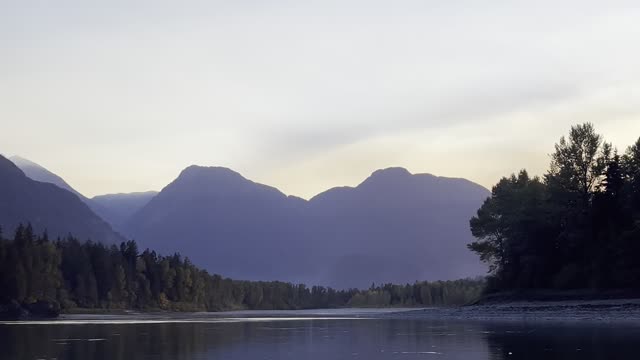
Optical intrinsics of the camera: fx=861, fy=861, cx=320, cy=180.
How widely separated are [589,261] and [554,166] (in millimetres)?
14330

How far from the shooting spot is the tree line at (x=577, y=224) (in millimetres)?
95062

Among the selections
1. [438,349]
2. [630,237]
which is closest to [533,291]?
[630,237]

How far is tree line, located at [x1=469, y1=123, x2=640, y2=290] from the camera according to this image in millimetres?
95062

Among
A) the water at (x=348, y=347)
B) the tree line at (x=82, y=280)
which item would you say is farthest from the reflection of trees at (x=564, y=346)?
the tree line at (x=82, y=280)

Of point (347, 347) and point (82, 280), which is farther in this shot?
point (82, 280)

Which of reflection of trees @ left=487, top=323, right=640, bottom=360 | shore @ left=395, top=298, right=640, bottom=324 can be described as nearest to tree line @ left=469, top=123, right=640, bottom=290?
shore @ left=395, top=298, right=640, bottom=324

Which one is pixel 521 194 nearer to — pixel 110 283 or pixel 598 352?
pixel 598 352

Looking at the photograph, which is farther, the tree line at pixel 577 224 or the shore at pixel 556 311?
the tree line at pixel 577 224

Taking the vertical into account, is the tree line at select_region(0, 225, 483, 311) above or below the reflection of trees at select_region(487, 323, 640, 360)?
above

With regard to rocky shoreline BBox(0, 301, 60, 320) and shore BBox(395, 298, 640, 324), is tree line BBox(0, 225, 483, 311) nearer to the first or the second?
rocky shoreline BBox(0, 301, 60, 320)

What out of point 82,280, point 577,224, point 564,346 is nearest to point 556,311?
point 577,224

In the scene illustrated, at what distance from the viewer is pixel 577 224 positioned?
103 meters

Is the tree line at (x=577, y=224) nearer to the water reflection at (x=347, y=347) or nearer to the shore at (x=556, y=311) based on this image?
the shore at (x=556, y=311)

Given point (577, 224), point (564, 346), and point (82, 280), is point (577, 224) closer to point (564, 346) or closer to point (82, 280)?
point (564, 346)
